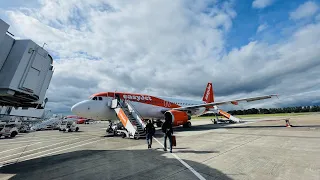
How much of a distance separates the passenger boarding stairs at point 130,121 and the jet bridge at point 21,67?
7168mm

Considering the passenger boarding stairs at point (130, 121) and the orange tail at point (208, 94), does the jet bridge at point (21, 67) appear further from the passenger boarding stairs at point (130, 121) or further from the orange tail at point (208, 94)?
the orange tail at point (208, 94)

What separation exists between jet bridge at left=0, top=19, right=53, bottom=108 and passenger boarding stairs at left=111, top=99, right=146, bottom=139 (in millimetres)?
7168

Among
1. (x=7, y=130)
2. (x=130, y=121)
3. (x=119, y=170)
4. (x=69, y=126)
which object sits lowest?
(x=119, y=170)

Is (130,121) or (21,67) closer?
(21,67)

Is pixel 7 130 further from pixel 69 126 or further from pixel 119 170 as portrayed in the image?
pixel 119 170

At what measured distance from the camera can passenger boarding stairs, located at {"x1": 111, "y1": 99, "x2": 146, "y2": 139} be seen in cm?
1338

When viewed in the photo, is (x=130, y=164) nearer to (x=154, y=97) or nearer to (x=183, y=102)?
(x=154, y=97)

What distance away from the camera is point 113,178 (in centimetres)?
487

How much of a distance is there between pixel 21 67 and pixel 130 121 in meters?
9.09

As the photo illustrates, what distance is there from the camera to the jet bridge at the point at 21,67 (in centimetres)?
617

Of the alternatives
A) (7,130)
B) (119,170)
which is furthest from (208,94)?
(7,130)

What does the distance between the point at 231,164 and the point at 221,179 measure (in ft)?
5.03

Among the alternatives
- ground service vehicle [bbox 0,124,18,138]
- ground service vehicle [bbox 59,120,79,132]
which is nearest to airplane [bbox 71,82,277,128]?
ground service vehicle [bbox 0,124,18,138]

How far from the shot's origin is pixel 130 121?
47.2 ft
